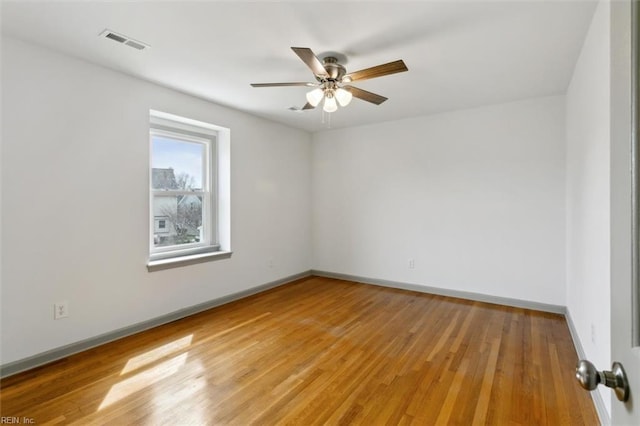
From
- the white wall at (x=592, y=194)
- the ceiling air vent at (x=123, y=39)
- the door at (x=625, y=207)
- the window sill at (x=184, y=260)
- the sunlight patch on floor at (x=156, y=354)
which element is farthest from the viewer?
the window sill at (x=184, y=260)

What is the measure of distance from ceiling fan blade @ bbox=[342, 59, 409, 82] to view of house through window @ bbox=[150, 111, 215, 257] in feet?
7.56

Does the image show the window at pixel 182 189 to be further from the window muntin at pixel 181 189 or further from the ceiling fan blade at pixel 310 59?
the ceiling fan blade at pixel 310 59

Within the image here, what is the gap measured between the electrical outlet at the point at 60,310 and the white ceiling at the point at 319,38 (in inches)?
82.5

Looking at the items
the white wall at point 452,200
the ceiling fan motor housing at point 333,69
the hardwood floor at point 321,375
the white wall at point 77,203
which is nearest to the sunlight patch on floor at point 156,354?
the hardwood floor at point 321,375

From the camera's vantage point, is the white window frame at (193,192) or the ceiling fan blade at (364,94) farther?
the white window frame at (193,192)

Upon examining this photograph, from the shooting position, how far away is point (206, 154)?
4.02 m

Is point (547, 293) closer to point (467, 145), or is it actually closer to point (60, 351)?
point (467, 145)

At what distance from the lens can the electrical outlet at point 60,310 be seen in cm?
250

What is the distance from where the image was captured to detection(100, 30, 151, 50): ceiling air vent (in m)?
2.25

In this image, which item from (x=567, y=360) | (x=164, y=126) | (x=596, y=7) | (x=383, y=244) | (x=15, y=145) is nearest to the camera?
(x=596, y=7)

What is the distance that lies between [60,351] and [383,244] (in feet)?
12.9

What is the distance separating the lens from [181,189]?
372cm

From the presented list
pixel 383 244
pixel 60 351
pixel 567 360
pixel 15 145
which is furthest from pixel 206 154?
pixel 567 360

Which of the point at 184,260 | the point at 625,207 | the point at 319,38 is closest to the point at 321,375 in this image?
the point at 184,260
